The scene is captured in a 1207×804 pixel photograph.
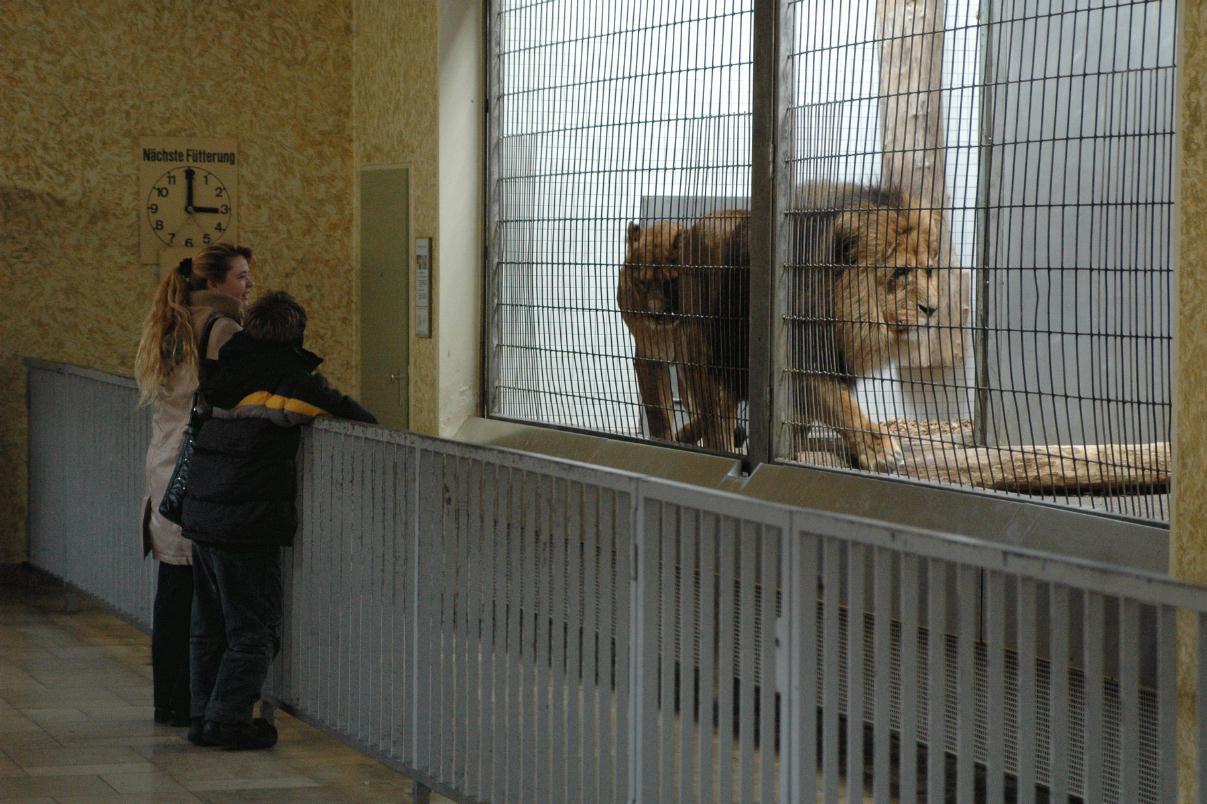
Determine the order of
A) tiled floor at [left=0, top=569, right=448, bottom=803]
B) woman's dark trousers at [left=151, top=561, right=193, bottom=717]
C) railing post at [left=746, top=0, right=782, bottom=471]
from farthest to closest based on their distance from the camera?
railing post at [left=746, top=0, right=782, bottom=471] → woman's dark trousers at [left=151, top=561, right=193, bottom=717] → tiled floor at [left=0, top=569, right=448, bottom=803]

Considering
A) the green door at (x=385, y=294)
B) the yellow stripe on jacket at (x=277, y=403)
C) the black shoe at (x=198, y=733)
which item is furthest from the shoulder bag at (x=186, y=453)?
the green door at (x=385, y=294)

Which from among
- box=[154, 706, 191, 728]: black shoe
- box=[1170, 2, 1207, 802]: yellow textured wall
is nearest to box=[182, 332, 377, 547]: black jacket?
box=[154, 706, 191, 728]: black shoe

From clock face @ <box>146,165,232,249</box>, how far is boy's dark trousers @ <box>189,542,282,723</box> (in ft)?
13.4

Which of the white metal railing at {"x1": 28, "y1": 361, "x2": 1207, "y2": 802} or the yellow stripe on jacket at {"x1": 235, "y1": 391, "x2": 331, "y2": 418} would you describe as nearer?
the white metal railing at {"x1": 28, "y1": 361, "x2": 1207, "y2": 802}

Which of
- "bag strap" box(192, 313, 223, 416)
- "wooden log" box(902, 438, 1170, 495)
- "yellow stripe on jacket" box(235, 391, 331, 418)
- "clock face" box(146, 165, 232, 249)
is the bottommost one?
"wooden log" box(902, 438, 1170, 495)

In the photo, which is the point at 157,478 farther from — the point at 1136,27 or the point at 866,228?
the point at 1136,27

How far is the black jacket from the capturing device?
16.9 ft

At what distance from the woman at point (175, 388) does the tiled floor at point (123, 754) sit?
256 millimetres

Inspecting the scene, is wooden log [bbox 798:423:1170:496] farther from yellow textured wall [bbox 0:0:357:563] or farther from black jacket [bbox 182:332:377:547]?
yellow textured wall [bbox 0:0:357:563]

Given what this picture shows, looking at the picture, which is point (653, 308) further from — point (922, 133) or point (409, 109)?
point (409, 109)

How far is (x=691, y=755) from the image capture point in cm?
354

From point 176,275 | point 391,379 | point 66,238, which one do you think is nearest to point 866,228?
point 176,275

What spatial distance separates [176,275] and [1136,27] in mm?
3242

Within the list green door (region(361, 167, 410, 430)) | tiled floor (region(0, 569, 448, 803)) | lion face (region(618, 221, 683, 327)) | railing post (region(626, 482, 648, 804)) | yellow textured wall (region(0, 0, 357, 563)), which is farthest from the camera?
green door (region(361, 167, 410, 430))
